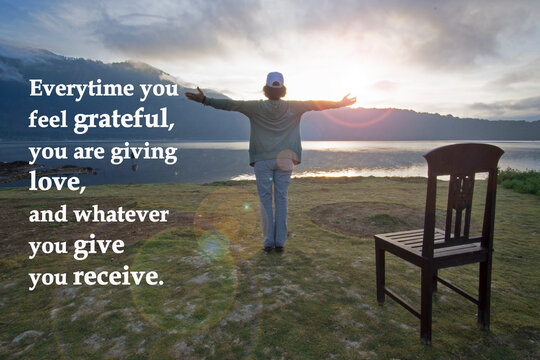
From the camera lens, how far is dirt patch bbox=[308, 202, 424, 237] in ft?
20.8

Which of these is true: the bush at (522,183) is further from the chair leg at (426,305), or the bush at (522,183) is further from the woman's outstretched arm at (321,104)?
the chair leg at (426,305)

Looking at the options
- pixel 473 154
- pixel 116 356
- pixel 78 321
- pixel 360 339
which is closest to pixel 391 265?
pixel 360 339

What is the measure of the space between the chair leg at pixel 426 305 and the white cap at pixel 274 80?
3287 mm

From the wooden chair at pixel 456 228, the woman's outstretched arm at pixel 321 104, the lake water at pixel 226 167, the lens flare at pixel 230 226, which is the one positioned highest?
the woman's outstretched arm at pixel 321 104

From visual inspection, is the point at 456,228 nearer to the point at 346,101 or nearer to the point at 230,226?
the point at 346,101

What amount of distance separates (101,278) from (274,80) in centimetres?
390

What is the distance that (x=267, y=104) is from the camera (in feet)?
14.3

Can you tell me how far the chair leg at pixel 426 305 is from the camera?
2.38 metres

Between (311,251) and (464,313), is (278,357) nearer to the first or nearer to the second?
(464,313)

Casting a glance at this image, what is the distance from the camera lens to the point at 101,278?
12.5 ft

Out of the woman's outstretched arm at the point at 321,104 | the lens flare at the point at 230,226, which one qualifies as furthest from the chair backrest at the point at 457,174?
the lens flare at the point at 230,226

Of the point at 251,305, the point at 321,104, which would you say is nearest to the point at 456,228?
the point at 251,305

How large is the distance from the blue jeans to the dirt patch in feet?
6.58

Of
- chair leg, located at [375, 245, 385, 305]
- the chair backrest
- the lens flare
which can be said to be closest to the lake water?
the lens flare
